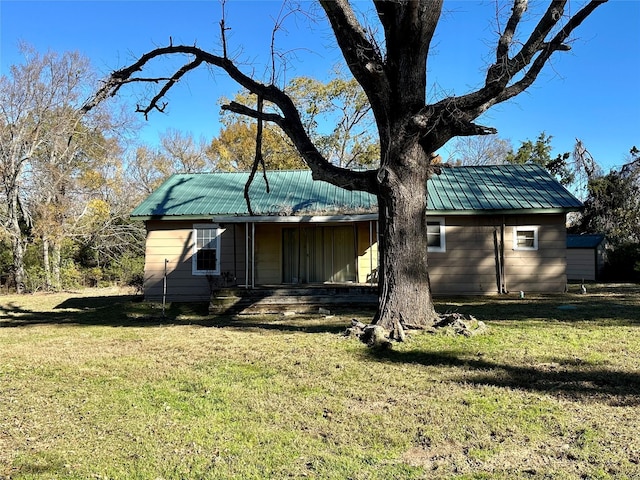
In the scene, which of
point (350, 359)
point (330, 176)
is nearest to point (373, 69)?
point (330, 176)

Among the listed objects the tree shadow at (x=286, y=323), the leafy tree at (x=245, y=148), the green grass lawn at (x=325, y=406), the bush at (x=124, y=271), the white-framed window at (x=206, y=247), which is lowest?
the green grass lawn at (x=325, y=406)

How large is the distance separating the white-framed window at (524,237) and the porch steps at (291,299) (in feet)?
18.2

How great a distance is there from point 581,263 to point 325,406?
24058 millimetres

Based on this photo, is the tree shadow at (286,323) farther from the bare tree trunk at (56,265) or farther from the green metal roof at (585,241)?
the green metal roof at (585,241)

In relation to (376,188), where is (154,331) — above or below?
below

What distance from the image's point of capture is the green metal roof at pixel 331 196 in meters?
14.0

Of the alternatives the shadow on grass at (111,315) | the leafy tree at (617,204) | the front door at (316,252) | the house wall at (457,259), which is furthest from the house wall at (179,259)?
the leafy tree at (617,204)

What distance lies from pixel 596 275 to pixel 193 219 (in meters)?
20.4

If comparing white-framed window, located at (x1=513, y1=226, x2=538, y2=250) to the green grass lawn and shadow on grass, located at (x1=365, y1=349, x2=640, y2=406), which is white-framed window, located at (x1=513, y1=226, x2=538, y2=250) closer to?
the green grass lawn

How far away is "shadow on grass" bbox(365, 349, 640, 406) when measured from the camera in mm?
4371

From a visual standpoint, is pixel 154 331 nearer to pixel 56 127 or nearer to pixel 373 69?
pixel 373 69

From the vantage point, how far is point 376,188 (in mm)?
7570

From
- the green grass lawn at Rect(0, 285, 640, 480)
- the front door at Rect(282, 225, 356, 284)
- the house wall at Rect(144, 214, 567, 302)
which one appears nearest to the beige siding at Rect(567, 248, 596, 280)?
the house wall at Rect(144, 214, 567, 302)

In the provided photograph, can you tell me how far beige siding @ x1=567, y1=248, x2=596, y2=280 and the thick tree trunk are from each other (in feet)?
66.8
